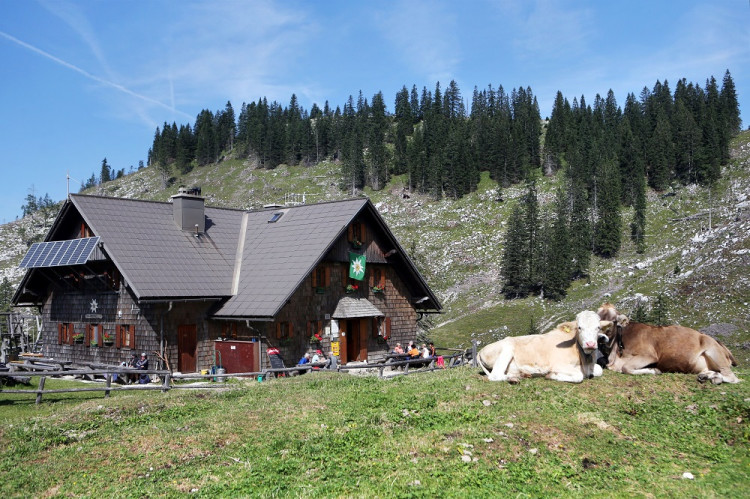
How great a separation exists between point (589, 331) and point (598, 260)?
84741 millimetres

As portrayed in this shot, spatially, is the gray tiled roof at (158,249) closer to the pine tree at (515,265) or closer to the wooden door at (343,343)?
the wooden door at (343,343)

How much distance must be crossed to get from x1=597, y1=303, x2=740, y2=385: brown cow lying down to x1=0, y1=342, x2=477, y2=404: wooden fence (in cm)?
848

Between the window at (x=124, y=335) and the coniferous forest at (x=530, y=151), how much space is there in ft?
218

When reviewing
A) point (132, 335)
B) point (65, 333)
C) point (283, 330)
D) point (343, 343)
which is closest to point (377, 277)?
point (343, 343)

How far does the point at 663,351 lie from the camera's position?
1371 centimetres

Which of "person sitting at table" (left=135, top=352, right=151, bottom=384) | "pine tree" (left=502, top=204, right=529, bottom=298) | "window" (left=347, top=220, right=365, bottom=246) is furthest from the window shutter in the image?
"pine tree" (left=502, top=204, right=529, bottom=298)

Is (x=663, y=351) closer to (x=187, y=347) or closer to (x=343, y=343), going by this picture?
(x=343, y=343)

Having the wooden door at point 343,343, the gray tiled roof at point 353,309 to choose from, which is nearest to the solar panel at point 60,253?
the gray tiled roof at point 353,309

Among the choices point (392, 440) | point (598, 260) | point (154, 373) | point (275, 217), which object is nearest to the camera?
point (392, 440)

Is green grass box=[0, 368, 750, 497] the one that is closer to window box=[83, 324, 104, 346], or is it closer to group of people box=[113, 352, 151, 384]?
group of people box=[113, 352, 151, 384]

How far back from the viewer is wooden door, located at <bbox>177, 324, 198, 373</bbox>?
87.6 feet

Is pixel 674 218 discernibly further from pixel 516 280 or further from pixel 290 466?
pixel 290 466

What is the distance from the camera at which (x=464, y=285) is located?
9381 centimetres

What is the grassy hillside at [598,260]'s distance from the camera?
6812cm
